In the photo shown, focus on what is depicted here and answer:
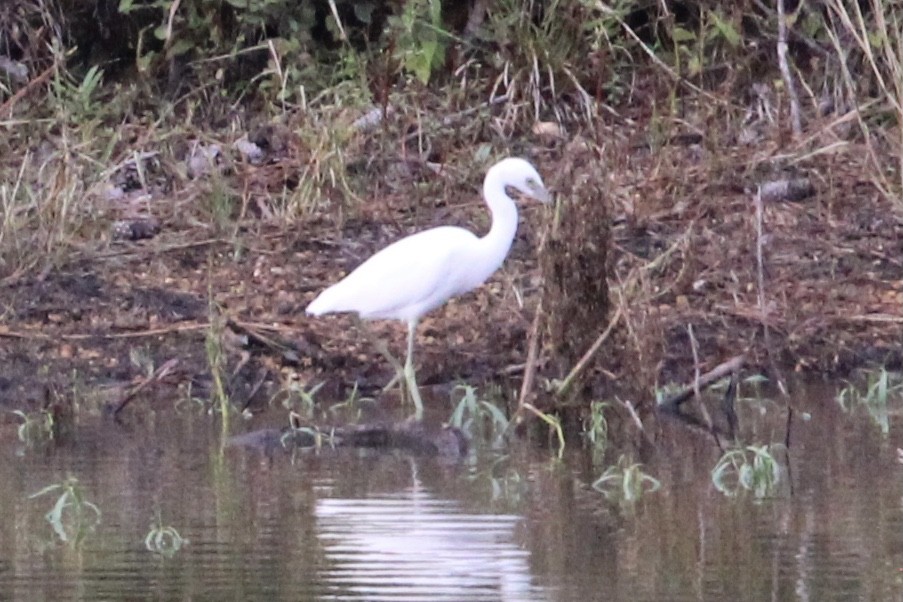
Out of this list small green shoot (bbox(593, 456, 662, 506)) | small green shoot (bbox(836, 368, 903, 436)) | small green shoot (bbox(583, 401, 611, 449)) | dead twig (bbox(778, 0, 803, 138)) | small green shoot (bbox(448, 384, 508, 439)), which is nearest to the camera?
small green shoot (bbox(593, 456, 662, 506))

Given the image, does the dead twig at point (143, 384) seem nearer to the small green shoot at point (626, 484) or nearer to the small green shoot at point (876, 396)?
the small green shoot at point (626, 484)

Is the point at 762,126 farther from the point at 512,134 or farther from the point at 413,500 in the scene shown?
the point at 413,500

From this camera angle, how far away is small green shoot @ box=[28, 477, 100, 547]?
6598 millimetres

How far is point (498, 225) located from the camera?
9828 millimetres

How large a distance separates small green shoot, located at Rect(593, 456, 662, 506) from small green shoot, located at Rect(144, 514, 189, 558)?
143 cm

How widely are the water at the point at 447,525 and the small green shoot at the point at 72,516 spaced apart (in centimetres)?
4

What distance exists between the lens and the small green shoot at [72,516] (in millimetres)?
6598

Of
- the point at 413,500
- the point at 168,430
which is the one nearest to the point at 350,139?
the point at 168,430

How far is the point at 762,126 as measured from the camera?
44.1 ft

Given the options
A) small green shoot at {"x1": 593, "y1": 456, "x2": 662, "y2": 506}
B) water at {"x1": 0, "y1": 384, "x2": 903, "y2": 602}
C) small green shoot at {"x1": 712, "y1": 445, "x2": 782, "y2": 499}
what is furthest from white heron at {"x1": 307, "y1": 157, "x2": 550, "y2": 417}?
small green shoot at {"x1": 712, "y1": 445, "x2": 782, "y2": 499}

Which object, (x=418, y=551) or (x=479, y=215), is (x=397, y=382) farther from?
(x=418, y=551)

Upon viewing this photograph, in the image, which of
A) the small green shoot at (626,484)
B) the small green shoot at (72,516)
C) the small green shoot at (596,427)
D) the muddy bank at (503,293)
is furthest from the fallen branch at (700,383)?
the small green shoot at (72,516)

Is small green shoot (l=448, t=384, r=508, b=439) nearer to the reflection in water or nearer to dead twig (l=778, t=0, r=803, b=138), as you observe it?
the reflection in water

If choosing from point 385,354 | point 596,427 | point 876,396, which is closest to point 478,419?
point 596,427
